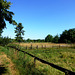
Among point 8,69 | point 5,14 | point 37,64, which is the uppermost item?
point 5,14

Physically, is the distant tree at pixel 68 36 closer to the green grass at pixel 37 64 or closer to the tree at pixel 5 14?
the green grass at pixel 37 64

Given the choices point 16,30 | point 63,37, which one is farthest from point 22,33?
point 63,37

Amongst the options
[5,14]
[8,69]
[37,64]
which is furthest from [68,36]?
[8,69]

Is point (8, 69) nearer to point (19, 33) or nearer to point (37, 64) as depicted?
point (37, 64)

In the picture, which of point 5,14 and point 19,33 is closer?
point 5,14

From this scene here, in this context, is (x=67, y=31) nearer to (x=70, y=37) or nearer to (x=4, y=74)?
(x=70, y=37)

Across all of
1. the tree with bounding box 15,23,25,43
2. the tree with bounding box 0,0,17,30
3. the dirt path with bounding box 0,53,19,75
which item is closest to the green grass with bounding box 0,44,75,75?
the dirt path with bounding box 0,53,19,75

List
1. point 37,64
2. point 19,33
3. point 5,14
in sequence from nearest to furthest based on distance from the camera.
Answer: point 37,64, point 5,14, point 19,33

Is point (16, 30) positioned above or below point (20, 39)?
above

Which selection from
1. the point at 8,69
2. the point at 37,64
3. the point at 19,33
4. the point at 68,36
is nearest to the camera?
the point at 8,69

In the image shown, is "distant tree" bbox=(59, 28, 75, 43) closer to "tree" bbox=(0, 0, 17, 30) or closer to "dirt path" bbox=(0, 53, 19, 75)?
"tree" bbox=(0, 0, 17, 30)

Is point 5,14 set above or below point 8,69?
above

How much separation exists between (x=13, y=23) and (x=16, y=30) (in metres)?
46.9

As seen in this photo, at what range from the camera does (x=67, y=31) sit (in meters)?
77.7
